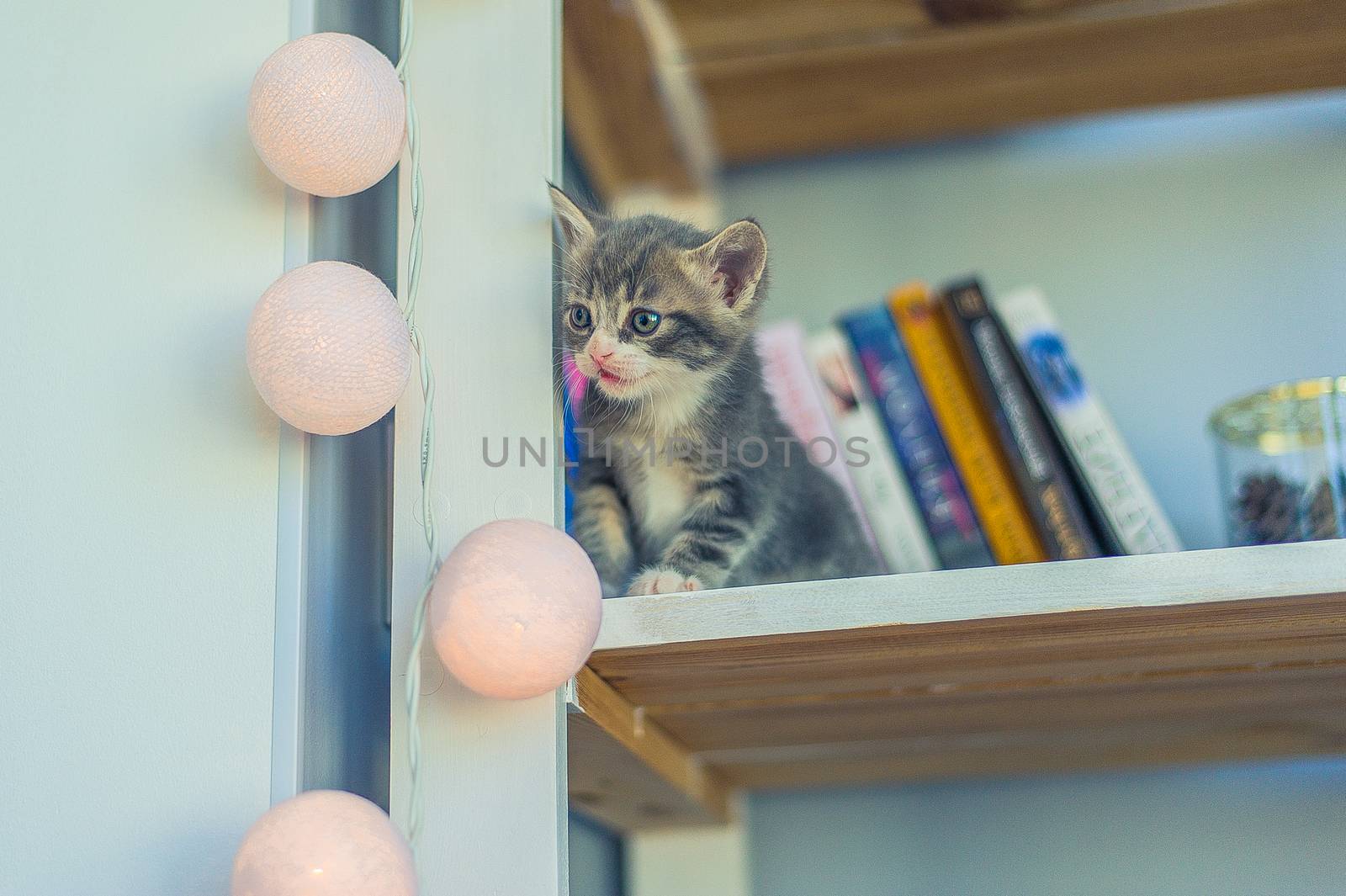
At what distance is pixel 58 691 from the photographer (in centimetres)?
63

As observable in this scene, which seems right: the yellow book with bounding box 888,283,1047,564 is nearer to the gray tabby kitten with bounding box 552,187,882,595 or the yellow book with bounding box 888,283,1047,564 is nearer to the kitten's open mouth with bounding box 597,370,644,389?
the gray tabby kitten with bounding box 552,187,882,595

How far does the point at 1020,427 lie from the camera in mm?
946

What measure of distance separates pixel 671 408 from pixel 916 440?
0.94ft

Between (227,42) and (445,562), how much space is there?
37cm

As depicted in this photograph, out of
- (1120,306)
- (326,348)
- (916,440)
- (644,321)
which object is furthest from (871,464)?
(326,348)

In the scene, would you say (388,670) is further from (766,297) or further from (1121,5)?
(1121,5)

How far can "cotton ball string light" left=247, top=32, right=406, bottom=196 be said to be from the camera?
63 centimetres

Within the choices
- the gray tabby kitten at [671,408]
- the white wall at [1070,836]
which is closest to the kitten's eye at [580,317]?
the gray tabby kitten at [671,408]

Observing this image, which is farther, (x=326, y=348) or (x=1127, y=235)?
(x=1127, y=235)

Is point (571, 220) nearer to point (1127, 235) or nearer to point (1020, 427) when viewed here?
point (1020, 427)

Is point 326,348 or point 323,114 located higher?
point 323,114

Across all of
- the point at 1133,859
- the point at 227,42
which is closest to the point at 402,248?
the point at 227,42

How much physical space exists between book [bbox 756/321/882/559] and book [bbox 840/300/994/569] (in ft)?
0.15

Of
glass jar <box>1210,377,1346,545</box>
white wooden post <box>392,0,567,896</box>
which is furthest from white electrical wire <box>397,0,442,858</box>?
glass jar <box>1210,377,1346,545</box>
